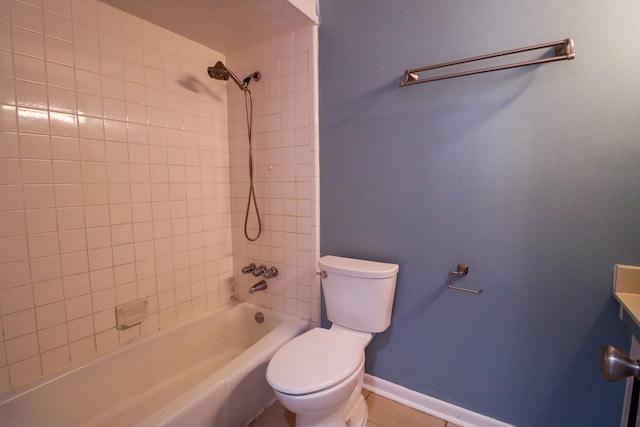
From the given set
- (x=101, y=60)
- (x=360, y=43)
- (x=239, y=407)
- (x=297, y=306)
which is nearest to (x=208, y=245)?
(x=297, y=306)

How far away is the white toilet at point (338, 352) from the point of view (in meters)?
1.07

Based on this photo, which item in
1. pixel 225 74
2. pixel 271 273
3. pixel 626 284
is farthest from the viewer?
pixel 271 273

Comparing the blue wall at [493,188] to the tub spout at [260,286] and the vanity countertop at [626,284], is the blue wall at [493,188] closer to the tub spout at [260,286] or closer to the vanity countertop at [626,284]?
the vanity countertop at [626,284]

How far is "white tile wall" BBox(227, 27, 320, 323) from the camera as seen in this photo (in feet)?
5.57

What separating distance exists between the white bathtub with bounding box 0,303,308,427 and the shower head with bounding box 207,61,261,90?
1532 mm

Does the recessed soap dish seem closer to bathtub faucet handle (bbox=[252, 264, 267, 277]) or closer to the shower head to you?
bathtub faucet handle (bbox=[252, 264, 267, 277])

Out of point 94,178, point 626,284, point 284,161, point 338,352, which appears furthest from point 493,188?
point 94,178

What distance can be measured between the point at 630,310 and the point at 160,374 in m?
2.18

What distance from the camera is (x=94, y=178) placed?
140 centimetres

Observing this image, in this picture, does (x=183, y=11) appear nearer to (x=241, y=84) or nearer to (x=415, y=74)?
(x=241, y=84)

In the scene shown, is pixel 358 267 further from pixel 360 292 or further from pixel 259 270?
pixel 259 270

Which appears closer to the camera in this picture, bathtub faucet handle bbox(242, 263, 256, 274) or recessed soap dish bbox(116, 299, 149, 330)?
recessed soap dish bbox(116, 299, 149, 330)

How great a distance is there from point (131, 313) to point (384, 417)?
149 cm

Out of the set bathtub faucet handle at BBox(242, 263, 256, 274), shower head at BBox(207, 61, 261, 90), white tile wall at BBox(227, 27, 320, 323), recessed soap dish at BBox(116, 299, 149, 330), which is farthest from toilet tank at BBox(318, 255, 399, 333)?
shower head at BBox(207, 61, 261, 90)
